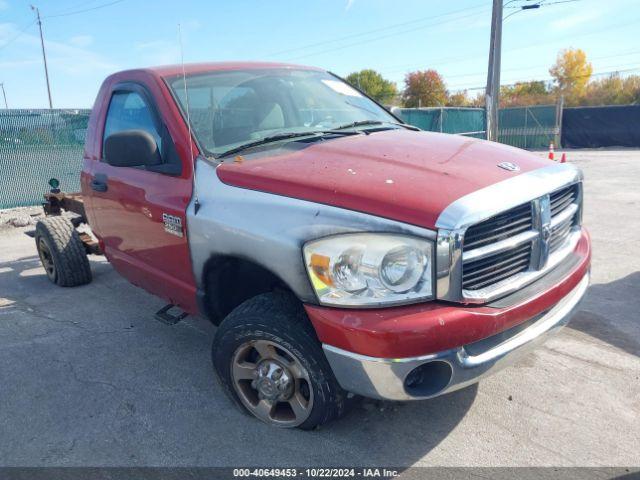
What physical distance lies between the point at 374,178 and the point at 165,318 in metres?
1.87

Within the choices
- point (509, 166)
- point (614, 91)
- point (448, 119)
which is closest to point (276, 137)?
point (509, 166)

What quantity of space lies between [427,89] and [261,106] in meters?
62.6

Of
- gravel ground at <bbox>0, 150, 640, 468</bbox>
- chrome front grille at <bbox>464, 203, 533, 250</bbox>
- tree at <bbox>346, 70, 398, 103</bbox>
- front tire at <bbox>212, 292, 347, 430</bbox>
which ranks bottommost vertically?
gravel ground at <bbox>0, 150, 640, 468</bbox>

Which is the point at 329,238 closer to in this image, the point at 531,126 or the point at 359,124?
the point at 359,124

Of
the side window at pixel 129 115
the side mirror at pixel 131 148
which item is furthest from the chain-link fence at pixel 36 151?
the side mirror at pixel 131 148

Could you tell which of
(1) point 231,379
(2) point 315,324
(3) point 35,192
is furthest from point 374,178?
(3) point 35,192

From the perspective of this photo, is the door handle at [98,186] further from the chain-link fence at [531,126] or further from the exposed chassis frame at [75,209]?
the chain-link fence at [531,126]

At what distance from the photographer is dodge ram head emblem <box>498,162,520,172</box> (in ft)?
8.29

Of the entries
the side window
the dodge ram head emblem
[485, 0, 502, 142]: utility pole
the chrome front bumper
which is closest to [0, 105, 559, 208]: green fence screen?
the side window

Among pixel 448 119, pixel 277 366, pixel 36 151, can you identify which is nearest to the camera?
pixel 277 366

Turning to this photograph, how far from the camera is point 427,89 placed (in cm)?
6191

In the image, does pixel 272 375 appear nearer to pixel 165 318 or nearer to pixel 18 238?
pixel 165 318

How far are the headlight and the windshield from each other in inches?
46.5

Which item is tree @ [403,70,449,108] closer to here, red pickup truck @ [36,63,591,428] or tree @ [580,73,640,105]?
tree @ [580,73,640,105]
